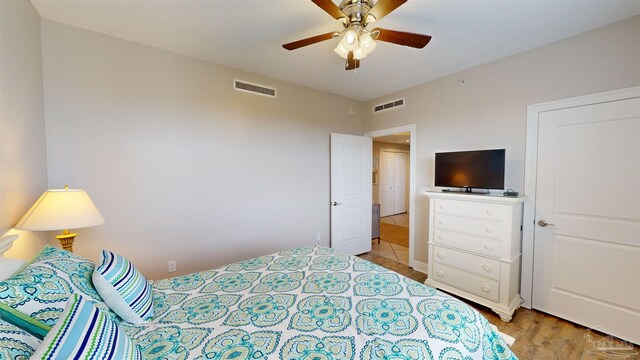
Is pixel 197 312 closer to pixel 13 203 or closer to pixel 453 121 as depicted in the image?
pixel 13 203

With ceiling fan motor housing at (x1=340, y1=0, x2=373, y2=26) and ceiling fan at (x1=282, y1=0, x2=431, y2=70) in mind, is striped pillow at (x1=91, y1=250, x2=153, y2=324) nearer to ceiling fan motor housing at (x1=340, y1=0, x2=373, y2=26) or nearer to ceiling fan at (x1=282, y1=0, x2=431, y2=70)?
ceiling fan at (x1=282, y1=0, x2=431, y2=70)

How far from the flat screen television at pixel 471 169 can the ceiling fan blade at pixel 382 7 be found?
1872 millimetres

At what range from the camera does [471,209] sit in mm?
2449

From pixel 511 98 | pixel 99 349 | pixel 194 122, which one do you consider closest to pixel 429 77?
pixel 511 98

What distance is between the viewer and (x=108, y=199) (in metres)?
2.20

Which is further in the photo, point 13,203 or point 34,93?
point 34,93

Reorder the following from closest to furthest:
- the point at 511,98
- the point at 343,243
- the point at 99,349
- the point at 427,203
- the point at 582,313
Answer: the point at 99,349 → the point at 582,313 → the point at 511,98 → the point at 427,203 → the point at 343,243

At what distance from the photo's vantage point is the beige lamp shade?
145cm

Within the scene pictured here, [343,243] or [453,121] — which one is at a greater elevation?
[453,121]

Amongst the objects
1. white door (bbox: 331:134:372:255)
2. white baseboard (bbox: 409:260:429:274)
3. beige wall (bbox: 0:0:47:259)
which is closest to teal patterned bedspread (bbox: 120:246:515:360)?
beige wall (bbox: 0:0:47:259)

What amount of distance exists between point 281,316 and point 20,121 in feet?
6.97

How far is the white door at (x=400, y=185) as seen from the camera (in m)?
7.39

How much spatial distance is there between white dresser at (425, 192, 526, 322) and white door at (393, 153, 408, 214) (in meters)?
4.72

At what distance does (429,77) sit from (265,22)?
2.14 metres
